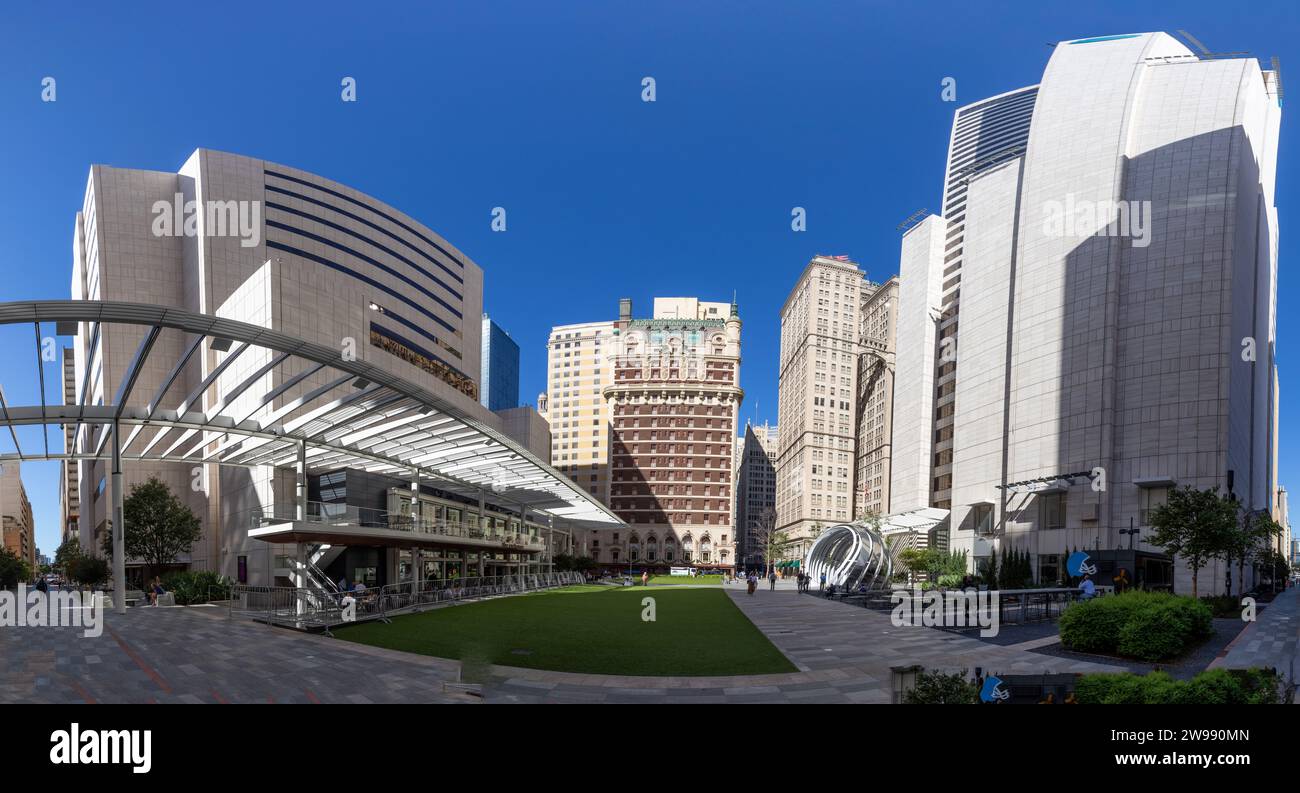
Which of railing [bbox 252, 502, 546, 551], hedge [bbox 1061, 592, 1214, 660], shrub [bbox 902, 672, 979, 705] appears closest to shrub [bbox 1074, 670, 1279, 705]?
shrub [bbox 902, 672, 979, 705]

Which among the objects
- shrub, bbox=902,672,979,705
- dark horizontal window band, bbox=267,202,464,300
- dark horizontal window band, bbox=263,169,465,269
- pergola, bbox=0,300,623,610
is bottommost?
shrub, bbox=902,672,979,705

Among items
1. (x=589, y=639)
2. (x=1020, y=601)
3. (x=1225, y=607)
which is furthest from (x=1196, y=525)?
(x=589, y=639)

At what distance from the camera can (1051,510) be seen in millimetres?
55531

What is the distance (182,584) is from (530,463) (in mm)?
18066

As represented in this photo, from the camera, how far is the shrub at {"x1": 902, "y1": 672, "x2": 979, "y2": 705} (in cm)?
739

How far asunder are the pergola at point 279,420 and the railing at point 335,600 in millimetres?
3333

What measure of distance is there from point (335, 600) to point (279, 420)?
22.8 feet

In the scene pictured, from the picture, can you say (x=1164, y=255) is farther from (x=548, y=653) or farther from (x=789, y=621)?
(x=548, y=653)

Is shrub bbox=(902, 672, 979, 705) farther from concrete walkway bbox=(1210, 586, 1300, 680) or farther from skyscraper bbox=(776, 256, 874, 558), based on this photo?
skyscraper bbox=(776, 256, 874, 558)

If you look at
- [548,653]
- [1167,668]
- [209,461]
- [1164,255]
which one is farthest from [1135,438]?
[209,461]

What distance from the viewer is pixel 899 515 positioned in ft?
238

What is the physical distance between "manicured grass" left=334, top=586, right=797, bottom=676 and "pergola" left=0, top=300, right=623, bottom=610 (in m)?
6.78
